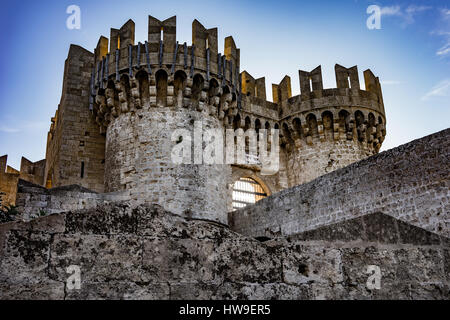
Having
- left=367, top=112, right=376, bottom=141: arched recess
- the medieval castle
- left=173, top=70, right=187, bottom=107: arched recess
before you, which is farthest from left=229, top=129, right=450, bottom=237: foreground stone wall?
left=367, top=112, right=376, bottom=141: arched recess

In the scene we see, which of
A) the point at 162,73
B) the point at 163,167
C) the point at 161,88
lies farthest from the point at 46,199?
the point at 162,73

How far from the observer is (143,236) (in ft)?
7.92

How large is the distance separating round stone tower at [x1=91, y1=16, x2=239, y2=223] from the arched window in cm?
182

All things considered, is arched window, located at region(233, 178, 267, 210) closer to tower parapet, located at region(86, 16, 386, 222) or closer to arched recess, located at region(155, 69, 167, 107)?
tower parapet, located at region(86, 16, 386, 222)

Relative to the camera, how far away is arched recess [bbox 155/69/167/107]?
11672mm

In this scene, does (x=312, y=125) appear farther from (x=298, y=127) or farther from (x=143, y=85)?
(x=143, y=85)

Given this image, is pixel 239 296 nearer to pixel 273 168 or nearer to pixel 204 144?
pixel 204 144

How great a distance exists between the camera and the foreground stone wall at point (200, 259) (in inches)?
86.3

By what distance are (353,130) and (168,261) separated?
512 inches

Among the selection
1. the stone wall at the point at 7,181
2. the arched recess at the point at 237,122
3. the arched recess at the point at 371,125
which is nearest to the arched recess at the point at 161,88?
the arched recess at the point at 237,122

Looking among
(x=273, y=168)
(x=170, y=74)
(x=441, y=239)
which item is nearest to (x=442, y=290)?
(x=441, y=239)

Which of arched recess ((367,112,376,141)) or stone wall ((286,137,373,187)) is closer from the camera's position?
stone wall ((286,137,373,187))

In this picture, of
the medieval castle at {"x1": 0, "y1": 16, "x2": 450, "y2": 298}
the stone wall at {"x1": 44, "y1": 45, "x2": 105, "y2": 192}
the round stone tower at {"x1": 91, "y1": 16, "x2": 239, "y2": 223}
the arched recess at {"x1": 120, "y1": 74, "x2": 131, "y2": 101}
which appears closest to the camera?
the medieval castle at {"x1": 0, "y1": 16, "x2": 450, "y2": 298}

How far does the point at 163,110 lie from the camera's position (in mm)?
Answer: 11617
